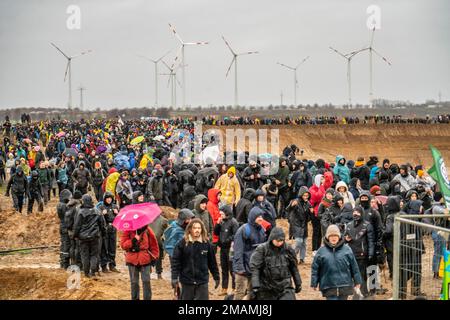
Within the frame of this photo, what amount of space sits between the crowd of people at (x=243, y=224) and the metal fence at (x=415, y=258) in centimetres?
4

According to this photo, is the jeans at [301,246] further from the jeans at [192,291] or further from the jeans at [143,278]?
the jeans at [192,291]

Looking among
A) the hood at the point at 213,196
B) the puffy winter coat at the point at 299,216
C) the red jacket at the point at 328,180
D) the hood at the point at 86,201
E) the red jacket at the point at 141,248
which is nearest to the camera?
the red jacket at the point at 141,248

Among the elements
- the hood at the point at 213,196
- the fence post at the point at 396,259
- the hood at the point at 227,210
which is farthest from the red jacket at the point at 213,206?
the fence post at the point at 396,259

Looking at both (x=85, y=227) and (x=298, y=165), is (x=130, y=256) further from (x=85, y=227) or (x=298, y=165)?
(x=298, y=165)

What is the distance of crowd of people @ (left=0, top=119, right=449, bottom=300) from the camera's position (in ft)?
32.6

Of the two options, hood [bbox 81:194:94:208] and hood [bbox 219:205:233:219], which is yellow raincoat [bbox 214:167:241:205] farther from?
hood [bbox 219:205:233:219]

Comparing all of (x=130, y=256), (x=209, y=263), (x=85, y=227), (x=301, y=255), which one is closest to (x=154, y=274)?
(x=85, y=227)

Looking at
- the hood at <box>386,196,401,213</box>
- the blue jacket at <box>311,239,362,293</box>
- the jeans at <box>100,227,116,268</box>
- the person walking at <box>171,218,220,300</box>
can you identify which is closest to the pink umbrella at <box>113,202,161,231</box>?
the person walking at <box>171,218,220,300</box>

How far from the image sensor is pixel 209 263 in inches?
405

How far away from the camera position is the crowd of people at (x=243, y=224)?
9.95 m

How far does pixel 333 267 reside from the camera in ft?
32.5

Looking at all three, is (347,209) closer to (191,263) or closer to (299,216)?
(299,216)

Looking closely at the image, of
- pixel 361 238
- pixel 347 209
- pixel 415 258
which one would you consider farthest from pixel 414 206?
pixel 415 258
